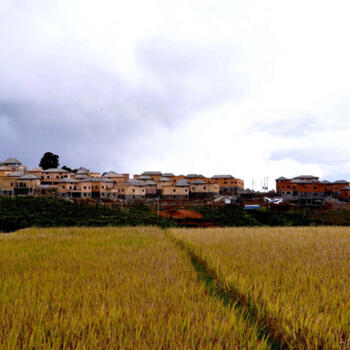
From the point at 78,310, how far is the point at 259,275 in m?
3.78

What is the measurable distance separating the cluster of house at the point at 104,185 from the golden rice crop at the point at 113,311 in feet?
185

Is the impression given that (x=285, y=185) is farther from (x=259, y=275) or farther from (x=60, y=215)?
(x=259, y=275)

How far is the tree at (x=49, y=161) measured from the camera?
83.4 m

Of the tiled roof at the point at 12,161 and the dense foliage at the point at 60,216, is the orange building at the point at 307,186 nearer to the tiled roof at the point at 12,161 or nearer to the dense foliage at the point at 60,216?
the dense foliage at the point at 60,216

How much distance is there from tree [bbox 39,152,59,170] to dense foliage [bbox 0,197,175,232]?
181 ft

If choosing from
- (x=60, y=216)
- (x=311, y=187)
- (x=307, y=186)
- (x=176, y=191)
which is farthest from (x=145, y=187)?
(x=311, y=187)

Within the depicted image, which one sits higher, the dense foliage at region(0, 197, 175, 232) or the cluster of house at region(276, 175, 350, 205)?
the cluster of house at region(276, 175, 350, 205)

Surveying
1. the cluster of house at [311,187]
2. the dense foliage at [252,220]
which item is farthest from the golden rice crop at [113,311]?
the cluster of house at [311,187]

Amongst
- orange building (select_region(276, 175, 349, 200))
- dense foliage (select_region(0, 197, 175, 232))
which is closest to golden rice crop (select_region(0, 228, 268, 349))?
dense foliage (select_region(0, 197, 175, 232))

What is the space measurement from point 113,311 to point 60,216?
83.5 ft

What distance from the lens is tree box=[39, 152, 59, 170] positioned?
274 ft

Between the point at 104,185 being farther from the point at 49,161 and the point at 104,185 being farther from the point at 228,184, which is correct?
the point at 228,184

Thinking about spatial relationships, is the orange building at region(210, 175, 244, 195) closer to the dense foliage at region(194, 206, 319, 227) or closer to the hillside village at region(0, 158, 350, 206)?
the hillside village at region(0, 158, 350, 206)

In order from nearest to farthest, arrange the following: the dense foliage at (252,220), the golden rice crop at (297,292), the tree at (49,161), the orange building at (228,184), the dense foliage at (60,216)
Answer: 1. the golden rice crop at (297,292)
2. the dense foliage at (60,216)
3. the dense foliage at (252,220)
4. the orange building at (228,184)
5. the tree at (49,161)
